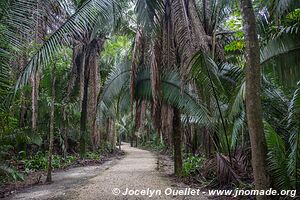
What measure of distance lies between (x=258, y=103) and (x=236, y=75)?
5.31 meters

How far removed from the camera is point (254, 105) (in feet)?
11.7

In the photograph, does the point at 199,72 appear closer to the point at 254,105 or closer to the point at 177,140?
the point at 254,105

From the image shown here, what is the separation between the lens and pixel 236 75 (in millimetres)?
8703

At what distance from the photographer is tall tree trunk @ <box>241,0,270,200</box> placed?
343 cm

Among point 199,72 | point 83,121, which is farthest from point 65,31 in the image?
point 83,121

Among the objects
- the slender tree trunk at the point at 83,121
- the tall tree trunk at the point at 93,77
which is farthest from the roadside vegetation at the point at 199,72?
the slender tree trunk at the point at 83,121

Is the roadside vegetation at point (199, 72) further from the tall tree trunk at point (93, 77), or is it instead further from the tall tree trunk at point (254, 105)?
the tall tree trunk at point (93, 77)

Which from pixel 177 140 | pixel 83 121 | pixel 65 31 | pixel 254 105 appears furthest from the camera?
pixel 83 121

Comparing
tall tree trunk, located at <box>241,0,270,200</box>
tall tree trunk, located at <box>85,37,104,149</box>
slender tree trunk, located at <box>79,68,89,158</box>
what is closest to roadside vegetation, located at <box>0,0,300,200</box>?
tall tree trunk, located at <box>241,0,270,200</box>

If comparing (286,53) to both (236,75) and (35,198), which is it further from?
(35,198)

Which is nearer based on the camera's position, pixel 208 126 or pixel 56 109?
pixel 208 126

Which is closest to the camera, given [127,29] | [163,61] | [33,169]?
[163,61]

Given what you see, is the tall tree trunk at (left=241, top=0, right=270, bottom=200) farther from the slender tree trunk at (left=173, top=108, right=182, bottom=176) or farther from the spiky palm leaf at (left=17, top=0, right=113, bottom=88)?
the slender tree trunk at (left=173, top=108, right=182, bottom=176)

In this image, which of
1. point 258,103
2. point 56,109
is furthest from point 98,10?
point 56,109
